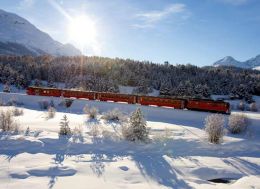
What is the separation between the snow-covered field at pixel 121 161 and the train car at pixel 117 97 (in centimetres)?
1265

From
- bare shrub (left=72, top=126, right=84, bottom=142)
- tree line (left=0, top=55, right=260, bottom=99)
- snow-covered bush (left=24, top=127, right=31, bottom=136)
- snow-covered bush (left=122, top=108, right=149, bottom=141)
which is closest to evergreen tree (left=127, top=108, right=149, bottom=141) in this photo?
snow-covered bush (left=122, top=108, right=149, bottom=141)

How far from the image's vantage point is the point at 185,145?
55.3 feet

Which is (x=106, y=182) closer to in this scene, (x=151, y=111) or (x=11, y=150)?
(x=11, y=150)

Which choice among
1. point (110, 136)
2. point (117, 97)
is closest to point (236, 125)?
point (110, 136)

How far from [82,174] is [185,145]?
289 inches

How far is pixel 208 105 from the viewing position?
95.7 feet

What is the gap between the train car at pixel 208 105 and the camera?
1109 inches

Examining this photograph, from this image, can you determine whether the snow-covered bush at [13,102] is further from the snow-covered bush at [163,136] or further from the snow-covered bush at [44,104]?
the snow-covered bush at [163,136]

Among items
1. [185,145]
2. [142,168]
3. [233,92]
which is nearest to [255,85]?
[233,92]

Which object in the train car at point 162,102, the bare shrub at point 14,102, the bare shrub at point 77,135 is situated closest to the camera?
the bare shrub at point 77,135

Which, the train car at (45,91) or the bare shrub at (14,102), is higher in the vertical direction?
the train car at (45,91)

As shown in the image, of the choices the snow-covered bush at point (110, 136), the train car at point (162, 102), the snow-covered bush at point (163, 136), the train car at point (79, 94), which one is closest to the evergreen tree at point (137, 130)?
the snow-covered bush at point (110, 136)

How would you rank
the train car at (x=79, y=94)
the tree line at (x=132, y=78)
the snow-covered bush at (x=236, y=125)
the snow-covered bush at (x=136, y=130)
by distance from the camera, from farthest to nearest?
the tree line at (x=132, y=78), the train car at (x=79, y=94), the snow-covered bush at (x=236, y=125), the snow-covered bush at (x=136, y=130)

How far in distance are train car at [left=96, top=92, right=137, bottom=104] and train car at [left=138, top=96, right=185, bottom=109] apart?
0.81m
